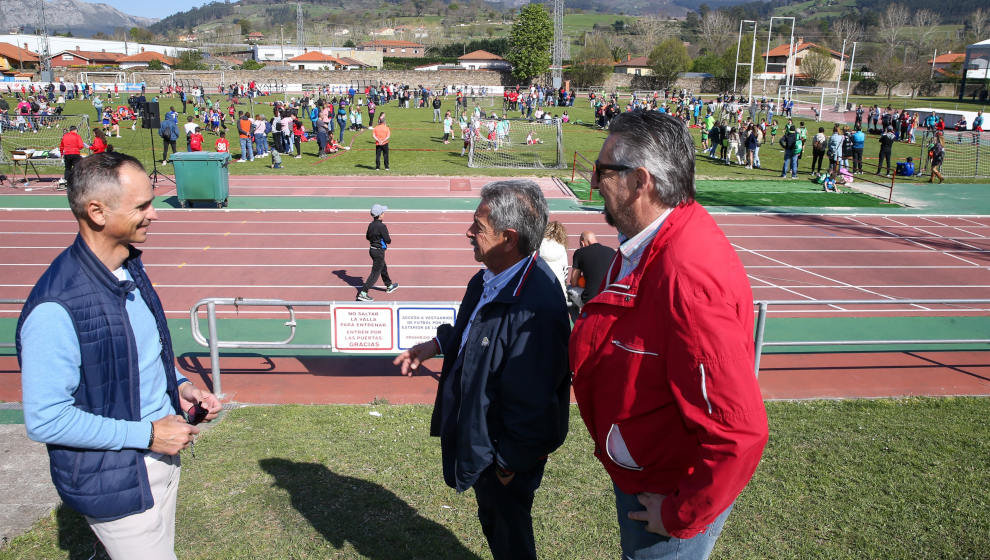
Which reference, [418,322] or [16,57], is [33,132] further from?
[16,57]

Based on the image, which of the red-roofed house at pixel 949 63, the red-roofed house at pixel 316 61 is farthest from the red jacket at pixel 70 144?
the red-roofed house at pixel 949 63

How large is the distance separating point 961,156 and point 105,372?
38095mm

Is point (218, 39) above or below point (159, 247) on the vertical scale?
above

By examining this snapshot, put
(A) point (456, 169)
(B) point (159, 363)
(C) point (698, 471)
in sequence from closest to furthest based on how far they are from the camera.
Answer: (C) point (698, 471), (B) point (159, 363), (A) point (456, 169)

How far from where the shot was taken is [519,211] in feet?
10.2

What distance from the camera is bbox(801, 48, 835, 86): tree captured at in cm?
7962

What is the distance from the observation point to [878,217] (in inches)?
769

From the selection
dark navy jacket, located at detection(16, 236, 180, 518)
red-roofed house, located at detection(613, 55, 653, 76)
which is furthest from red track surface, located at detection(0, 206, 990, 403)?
red-roofed house, located at detection(613, 55, 653, 76)

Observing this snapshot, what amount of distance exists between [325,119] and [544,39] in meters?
58.0

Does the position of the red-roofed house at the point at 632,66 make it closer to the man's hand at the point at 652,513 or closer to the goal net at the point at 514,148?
the goal net at the point at 514,148

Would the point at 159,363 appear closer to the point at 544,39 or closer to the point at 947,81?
the point at 544,39

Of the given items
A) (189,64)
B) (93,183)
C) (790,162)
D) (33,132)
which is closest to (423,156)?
(790,162)

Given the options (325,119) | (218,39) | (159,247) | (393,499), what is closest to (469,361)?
(393,499)

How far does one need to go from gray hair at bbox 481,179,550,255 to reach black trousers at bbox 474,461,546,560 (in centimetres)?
103
